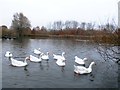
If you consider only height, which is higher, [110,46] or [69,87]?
[110,46]

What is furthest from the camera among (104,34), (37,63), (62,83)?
(37,63)

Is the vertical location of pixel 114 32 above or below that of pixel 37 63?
above

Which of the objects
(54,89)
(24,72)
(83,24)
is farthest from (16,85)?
(83,24)

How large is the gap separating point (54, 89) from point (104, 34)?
12.4 feet

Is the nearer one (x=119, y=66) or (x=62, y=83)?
(x=62, y=83)

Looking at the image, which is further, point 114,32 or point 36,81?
point 36,81

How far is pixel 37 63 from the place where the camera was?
1992 cm

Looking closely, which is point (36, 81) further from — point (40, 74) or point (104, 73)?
point (104, 73)

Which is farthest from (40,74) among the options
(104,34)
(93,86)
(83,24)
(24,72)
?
(83,24)

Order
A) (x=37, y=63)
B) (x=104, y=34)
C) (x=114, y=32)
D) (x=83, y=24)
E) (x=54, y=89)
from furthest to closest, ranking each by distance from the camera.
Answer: (x=83, y=24)
(x=37, y=63)
(x=54, y=89)
(x=104, y=34)
(x=114, y=32)

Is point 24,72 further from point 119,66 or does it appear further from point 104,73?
point 119,66

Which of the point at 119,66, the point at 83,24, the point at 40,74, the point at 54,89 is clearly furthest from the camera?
the point at 83,24

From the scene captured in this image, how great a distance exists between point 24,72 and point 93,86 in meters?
5.42

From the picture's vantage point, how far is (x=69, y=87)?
1266 cm
